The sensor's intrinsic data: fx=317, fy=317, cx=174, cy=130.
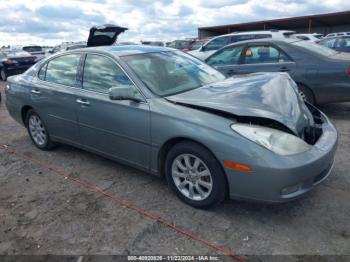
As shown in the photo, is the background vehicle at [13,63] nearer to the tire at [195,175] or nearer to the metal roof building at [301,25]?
the tire at [195,175]

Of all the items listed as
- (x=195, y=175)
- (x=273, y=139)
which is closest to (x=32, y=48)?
(x=195, y=175)

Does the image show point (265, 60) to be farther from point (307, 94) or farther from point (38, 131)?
point (38, 131)

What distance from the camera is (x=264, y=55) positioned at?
6.37 metres

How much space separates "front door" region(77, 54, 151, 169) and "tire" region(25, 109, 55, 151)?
3.36 ft

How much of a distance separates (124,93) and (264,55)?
13.3 ft

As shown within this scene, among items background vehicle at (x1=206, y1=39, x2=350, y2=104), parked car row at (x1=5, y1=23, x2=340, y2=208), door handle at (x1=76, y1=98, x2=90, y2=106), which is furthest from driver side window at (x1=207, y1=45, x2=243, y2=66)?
door handle at (x1=76, y1=98, x2=90, y2=106)

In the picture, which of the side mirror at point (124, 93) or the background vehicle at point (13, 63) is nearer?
the side mirror at point (124, 93)

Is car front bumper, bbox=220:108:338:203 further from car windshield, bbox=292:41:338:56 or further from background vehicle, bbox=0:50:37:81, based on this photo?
background vehicle, bbox=0:50:37:81


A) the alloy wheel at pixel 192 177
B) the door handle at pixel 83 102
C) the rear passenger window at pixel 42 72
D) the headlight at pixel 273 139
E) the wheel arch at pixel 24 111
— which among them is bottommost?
the alloy wheel at pixel 192 177

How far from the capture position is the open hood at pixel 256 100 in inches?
114

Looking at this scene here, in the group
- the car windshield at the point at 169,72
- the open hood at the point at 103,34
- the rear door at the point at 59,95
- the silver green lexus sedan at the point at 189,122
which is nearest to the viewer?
the silver green lexus sedan at the point at 189,122

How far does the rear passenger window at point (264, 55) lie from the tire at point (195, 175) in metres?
3.95

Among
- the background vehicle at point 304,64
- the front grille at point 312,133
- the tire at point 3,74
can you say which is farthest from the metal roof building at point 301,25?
the front grille at point 312,133

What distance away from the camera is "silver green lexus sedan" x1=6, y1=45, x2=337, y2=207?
2664 mm
